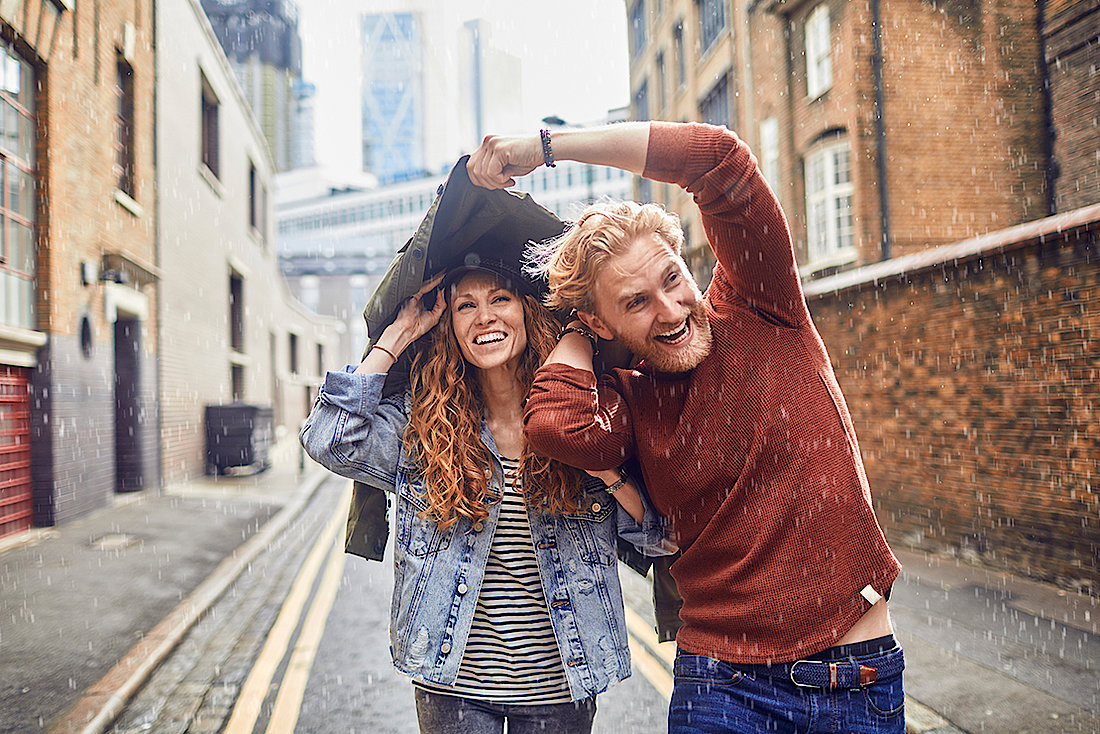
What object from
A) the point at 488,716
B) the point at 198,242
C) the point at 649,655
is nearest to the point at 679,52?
the point at 198,242

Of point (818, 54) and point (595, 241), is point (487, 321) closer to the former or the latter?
point (595, 241)

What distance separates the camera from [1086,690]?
14.6ft

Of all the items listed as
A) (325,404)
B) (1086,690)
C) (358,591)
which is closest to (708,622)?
(325,404)

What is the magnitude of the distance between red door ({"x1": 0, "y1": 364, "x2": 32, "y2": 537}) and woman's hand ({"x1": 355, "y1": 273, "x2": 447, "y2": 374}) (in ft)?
30.6

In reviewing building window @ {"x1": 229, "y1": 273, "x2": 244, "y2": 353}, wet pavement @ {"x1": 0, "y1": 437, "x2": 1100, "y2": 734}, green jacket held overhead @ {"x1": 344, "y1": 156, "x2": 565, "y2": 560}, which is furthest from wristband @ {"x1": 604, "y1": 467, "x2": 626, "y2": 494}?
building window @ {"x1": 229, "y1": 273, "x2": 244, "y2": 353}

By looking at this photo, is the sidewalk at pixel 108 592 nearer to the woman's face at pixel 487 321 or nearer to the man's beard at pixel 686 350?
the woman's face at pixel 487 321

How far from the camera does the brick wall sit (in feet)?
22.0

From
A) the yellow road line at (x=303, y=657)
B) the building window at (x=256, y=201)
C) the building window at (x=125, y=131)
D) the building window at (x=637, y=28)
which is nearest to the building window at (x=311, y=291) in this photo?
the building window at (x=256, y=201)

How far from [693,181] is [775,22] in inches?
671

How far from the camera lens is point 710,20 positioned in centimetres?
2155

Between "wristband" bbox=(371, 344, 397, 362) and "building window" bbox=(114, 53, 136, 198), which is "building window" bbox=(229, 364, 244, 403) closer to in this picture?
"building window" bbox=(114, 53, 136, 198)

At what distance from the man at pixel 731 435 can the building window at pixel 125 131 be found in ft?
47.2

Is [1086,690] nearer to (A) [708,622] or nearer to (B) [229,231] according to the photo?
(A) [708,622]

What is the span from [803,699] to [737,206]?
3.53 ft
